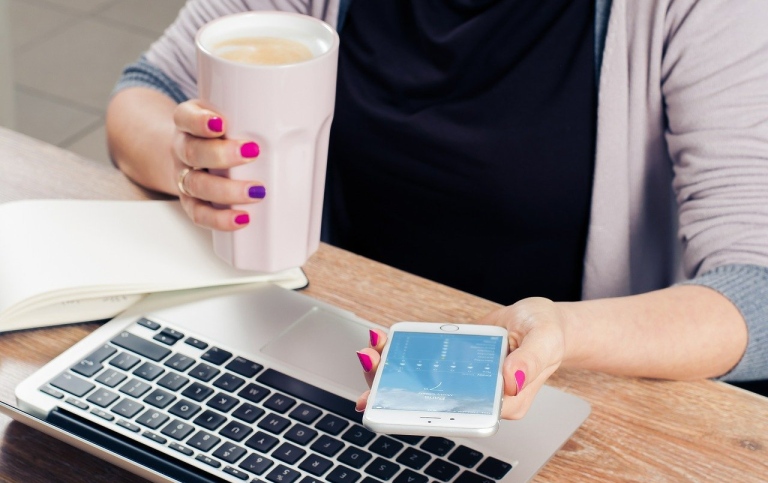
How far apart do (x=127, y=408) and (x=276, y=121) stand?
0.72 feet

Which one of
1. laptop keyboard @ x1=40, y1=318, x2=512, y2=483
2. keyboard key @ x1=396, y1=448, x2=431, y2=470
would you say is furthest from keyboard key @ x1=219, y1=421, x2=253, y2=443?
keyboard key @ x1=396, y1=448, x2=431, y2=470

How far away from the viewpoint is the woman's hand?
61 centimetres

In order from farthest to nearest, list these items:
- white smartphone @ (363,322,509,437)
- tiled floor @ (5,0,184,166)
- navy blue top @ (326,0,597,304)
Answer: tiled floor @ (5,0,184,166)
navy blue top @ (326,0,597,304)
white smartphone @ (363,322,509,437)

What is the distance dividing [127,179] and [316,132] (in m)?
0.33

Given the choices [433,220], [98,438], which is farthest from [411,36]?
[98,438]

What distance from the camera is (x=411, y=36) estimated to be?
110cm

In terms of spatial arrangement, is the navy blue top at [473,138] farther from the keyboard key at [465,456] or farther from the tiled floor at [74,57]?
the tiled floor at [74,57]

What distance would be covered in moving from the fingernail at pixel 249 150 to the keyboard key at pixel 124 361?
17 cm

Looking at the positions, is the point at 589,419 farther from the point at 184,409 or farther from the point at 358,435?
the point at 184,409

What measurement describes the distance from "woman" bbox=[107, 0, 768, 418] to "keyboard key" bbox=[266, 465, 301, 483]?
204 millimetres

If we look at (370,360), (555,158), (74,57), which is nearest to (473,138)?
(555,158)

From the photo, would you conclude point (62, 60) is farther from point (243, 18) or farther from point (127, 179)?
point (243, 18)

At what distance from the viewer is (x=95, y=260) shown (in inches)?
30.9

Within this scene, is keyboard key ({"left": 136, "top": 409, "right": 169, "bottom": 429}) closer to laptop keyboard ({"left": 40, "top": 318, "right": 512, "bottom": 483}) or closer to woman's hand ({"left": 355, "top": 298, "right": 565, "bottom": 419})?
laptop keyboard ({"left": 40, "top": 318, "right": 512, "bottom": 483})
